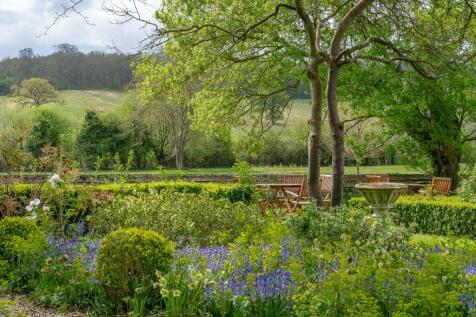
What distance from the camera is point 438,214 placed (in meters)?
11.9

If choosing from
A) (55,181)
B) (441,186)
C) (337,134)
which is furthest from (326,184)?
(55,181)

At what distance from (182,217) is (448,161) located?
46.1 feet

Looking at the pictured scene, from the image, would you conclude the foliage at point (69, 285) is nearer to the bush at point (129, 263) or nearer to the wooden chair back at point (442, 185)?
the bush at point (129, 263)

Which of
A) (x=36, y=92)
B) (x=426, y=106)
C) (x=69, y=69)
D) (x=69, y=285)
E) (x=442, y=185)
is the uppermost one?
(x=69, y=69)

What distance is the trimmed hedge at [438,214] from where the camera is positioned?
11.3 meters

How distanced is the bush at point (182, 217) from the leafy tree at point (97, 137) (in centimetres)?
2494

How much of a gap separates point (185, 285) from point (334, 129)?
5198 mm

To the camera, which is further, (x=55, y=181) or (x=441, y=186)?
(x=441, y=186)

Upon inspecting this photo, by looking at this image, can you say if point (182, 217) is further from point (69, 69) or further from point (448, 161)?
point (69, 69)

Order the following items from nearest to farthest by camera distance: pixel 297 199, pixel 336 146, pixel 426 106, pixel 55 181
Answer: pixel 55 181, pixel 336 146, pixel 297 199, pixel 426 106

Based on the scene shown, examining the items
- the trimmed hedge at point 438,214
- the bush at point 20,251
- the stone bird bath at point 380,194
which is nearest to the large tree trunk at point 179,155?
the trimmed hedge at point 438,214

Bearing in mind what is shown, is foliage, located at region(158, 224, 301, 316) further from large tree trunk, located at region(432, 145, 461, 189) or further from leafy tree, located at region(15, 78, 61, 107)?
leafy tree, located at region(15, 78, 61, 107)

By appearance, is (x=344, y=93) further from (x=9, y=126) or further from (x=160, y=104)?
(x=9, y=126)

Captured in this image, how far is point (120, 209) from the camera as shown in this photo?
8594 mm
